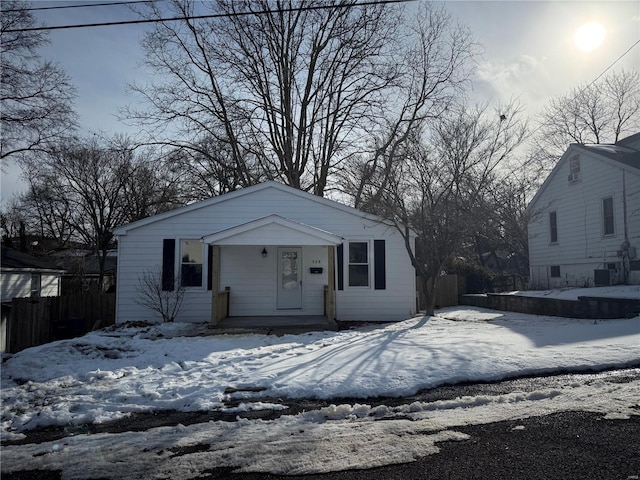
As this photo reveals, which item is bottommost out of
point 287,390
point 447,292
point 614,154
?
point 287,390

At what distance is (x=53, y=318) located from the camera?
14648 millimetres

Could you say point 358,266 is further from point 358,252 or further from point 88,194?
point 88,194

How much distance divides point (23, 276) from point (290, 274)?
1743 centimetres

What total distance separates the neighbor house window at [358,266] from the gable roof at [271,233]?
1.78m

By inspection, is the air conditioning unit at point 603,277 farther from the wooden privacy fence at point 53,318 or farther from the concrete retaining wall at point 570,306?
the wooden privacy fence at point 53,318

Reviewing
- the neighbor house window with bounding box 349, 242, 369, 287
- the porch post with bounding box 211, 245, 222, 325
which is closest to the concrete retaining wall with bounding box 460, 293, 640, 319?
the neighbor house window with bounding box 349, 242, 369, 287

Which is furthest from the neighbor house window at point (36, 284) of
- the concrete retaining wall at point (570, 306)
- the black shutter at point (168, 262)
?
the concrete retaining wall at point (570, 306)

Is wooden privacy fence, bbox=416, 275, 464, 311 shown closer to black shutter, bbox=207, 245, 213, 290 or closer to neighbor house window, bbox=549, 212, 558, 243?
neighbor house window, bbox=549, 212, 558, 243

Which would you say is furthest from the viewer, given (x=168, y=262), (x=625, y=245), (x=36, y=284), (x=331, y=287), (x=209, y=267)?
(x=36, y=284)

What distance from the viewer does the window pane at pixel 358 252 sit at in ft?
45.9

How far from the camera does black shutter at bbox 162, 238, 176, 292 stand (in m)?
13.4

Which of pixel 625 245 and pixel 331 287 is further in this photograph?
pixel 625 245

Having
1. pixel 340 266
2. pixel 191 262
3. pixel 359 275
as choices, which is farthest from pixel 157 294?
pixel 359 275

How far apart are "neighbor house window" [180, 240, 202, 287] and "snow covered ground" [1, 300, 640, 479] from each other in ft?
10.6
